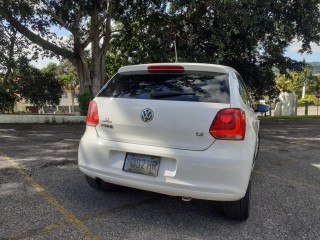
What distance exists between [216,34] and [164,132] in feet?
30.6

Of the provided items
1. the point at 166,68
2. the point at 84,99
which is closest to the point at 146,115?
the point at 166,68

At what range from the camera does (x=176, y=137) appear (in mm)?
2807

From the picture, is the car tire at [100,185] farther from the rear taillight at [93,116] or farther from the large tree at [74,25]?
the large tree at [74,25]

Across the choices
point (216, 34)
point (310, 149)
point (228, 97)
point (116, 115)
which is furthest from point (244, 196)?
point (216, 34)

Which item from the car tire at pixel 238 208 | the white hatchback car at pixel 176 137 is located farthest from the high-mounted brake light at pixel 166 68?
the car tire at pixel 238 208

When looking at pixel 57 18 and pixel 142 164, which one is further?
pixel 57 18

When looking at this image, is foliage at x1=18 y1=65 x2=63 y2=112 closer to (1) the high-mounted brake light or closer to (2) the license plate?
(1) the high-mounted brake light

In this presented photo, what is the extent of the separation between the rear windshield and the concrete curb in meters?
8.76

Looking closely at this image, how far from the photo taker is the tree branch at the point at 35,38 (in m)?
10.9

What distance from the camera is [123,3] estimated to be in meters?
12.0

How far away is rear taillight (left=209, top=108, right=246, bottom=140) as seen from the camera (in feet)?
8.98

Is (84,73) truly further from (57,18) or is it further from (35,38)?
(57,18)

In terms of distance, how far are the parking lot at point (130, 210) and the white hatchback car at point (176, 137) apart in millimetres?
331

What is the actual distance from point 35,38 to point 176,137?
1096cm
